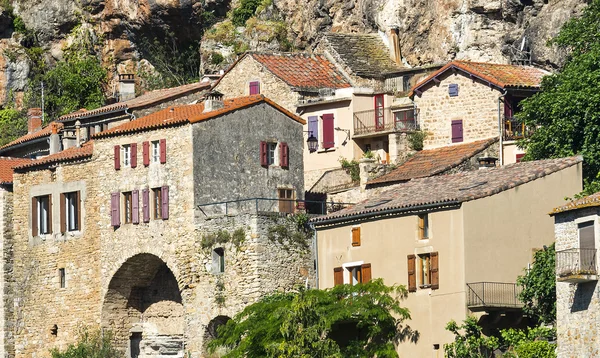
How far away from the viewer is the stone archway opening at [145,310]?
7831 cm

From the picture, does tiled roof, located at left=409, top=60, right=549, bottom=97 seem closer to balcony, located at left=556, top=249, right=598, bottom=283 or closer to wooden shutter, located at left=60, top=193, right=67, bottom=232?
wooden shutter, located at left=60, top=193, right=67, bottom=232

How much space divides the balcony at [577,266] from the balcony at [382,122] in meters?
23.9

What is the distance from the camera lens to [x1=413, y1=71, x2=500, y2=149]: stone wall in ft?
265

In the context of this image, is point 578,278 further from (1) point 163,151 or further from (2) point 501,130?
(1) point 163,151

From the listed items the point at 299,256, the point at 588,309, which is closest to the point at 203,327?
the point at 299,256

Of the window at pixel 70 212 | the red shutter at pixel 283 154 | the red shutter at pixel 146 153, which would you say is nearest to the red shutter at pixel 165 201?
the red shutter at pixel 146 153

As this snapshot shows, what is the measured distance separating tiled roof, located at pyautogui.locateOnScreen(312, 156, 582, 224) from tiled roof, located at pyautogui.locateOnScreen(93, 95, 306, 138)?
6.26 meters

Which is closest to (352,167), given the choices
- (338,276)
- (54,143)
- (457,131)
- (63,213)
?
(457,131)

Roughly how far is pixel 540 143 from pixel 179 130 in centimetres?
1312

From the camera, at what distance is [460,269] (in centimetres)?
6531

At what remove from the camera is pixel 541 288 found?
64188 millimetres

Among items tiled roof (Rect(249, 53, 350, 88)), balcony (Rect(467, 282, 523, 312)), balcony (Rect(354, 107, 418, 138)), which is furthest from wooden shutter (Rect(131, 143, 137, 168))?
balcony (Rect(467, 282, 523, 312))

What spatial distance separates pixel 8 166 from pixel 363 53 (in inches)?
635

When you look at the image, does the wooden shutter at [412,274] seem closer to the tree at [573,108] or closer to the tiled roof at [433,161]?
the tree at [573,108]
